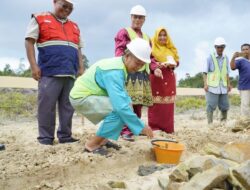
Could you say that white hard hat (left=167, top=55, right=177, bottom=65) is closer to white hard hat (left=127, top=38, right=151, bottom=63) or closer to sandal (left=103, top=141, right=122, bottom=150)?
sandal (left=103, top=141, right=122, bottom=150)

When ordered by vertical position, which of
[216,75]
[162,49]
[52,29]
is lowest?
[216,75]

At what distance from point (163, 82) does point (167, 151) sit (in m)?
1.74

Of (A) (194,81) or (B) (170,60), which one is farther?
(A) (194,81)

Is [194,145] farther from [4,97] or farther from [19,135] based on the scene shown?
[4,97]

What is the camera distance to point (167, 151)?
4.54m

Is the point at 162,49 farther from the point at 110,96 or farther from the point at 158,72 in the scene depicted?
the point at 110,96

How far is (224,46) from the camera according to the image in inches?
301

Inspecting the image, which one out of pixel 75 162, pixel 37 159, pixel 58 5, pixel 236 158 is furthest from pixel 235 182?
pixel 58 5

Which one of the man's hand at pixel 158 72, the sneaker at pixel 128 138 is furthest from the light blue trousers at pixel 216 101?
the sneaker at pixel 128 138

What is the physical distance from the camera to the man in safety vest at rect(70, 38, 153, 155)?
411cm

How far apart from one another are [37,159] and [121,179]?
34.3 inches

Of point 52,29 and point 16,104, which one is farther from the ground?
point 52,29

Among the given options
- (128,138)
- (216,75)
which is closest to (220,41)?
(216,75)

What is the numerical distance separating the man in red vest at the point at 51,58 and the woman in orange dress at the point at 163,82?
1469 mm
